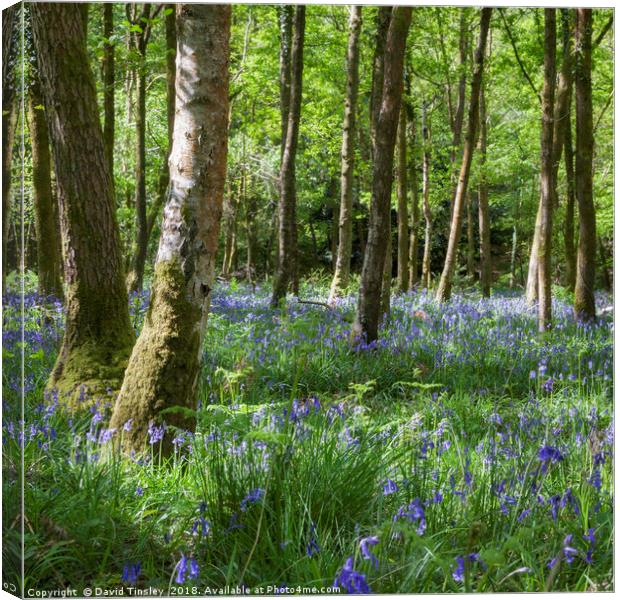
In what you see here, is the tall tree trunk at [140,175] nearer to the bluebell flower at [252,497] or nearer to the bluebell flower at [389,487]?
the bluebell flower at [252,497]

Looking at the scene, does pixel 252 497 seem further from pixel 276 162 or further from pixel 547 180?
pixel 547 180

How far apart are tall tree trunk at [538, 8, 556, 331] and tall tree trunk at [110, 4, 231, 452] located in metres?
2.58

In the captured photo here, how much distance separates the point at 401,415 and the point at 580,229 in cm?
177

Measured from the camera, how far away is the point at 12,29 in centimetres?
292

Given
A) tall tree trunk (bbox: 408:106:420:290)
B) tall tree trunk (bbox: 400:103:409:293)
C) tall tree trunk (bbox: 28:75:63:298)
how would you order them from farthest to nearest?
tall tree trunk (bbox: 400:103:409:293), tall tree trunk (bbox: 408:106:420:290), tall tree trunk (bbox: 28:75:63:298)

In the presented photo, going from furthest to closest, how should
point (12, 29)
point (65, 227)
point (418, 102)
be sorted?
point (418, 102) < point (65, 227) < point (12, 29)

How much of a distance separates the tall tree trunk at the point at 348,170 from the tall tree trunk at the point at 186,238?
2.34 m

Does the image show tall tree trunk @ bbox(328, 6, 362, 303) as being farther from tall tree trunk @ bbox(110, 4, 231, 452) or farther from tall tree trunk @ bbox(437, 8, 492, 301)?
tall tree trunk @ bbox(110, 4, 231, 452)

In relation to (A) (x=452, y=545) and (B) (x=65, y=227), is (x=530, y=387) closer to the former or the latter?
(A) (x=452, y=545)

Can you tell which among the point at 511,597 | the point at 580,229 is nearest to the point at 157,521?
the point at 511,597

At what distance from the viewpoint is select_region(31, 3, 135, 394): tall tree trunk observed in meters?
3.61

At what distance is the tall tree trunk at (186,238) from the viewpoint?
9.46ft

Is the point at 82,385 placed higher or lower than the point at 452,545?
higher

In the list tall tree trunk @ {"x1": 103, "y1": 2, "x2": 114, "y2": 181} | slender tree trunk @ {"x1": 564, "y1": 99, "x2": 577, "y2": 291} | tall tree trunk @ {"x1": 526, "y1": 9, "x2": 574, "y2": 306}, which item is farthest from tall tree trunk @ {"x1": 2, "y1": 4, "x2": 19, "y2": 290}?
slender tree trunk @ {"x1": 564, "y1": 99, "x2": 577, "y2": 291}
